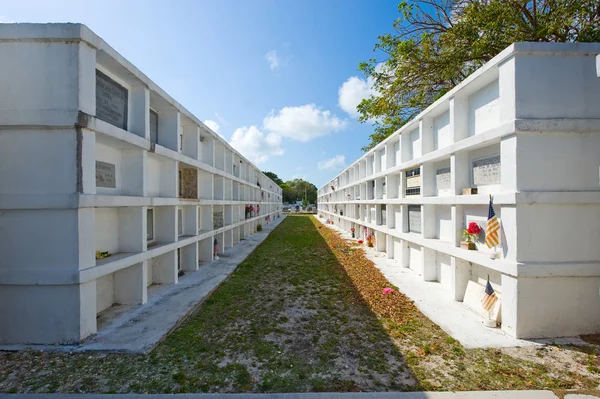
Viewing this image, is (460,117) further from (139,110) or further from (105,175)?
(105,175)

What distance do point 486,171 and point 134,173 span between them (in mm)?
9010

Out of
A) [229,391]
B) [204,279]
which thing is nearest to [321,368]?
[229,391]

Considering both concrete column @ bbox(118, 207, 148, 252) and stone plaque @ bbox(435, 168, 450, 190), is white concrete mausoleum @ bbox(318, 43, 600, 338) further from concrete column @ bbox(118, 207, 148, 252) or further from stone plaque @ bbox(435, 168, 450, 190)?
concrete column @ bbox(118, 207, 148, 252)

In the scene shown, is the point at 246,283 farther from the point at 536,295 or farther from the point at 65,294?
the point at 536,295

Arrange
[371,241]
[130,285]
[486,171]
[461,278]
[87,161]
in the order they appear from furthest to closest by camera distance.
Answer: [371,241]
[461,278]
[130,285]
[486,171]
[87,161]

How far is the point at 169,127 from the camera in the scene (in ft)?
30.0

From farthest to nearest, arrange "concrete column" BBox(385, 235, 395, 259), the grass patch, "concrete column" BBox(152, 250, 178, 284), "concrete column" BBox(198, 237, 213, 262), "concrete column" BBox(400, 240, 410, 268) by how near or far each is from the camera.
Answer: "concrete column" BBox(385, 235, 395, 259) → "concrete column" BBox(198, 237, 213, 262) → "concrete column" BBox(400, 240, 410, 268) → "concrete column" BBox(152, 250, 178, 284) → the grass patch

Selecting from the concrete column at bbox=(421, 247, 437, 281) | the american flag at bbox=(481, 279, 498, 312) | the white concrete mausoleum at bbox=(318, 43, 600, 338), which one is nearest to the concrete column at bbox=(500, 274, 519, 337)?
the white concrete mausoleum at bbox=(318, 43, 600, 338)

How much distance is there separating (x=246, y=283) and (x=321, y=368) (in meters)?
5.31

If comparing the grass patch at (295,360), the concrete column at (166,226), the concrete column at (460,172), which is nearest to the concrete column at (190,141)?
the concrete column at (166,226)

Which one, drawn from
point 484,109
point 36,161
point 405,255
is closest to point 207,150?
point 36,161

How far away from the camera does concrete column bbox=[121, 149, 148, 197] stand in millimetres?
7137

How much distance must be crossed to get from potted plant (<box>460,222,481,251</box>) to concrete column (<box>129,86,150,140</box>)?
882 cm

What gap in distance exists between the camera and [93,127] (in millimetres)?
5418
